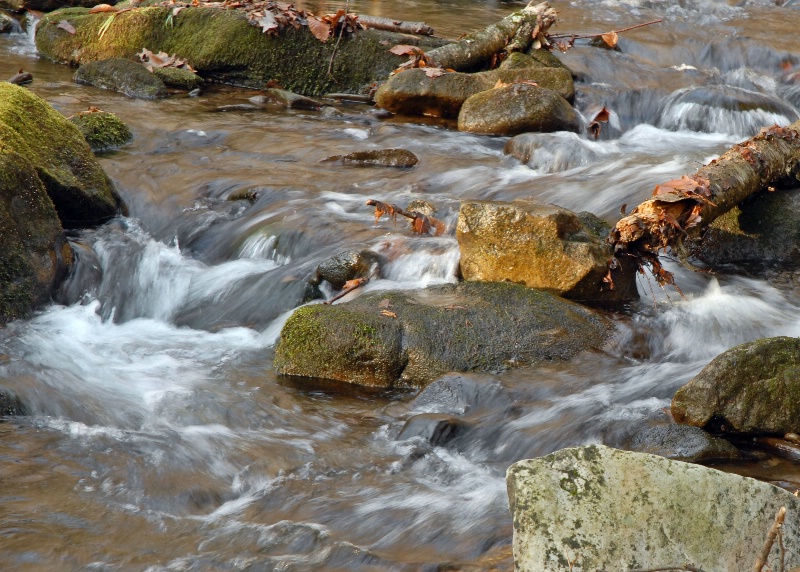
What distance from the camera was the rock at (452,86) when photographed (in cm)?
994

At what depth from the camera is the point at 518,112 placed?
9203 millimetres

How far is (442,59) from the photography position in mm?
10719

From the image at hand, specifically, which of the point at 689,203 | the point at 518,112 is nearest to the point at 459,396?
the point at 689,203

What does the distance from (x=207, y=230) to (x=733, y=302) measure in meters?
4.13

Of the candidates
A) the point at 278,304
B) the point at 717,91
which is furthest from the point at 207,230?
the point at 717,91

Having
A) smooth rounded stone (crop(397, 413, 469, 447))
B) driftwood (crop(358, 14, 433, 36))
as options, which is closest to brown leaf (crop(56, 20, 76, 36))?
driftwood (crop(358, 14, 433, 36))

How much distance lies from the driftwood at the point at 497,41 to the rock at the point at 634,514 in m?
8.65

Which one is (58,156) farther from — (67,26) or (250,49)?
(67,26)

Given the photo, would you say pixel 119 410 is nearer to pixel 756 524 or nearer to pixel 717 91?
pixel 756 524

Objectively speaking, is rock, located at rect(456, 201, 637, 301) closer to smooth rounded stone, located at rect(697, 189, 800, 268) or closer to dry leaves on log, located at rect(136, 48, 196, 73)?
smooth rounded stone, located at rect(697, 189, 800, 268)

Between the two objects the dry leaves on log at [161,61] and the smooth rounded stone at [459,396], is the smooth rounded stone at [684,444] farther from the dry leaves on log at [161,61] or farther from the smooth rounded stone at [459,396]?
the dry leaves on log at [161,61]

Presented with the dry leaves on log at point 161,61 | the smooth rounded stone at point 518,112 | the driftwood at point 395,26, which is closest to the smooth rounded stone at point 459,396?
the smooth rounded stone at point 518,112

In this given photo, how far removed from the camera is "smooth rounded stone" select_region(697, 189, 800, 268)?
6750 millimetres

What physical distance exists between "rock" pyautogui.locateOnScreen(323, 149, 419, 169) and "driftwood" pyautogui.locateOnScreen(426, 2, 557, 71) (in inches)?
103
